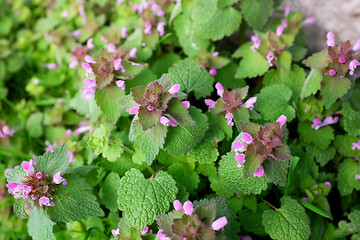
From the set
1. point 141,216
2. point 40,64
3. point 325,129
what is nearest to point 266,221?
point 141,216

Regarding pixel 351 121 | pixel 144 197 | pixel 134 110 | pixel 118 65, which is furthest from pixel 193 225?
pixel 351 121

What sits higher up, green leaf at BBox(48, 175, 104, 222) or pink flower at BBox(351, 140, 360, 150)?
green leaf at BBox(48, 175, 104, 222)

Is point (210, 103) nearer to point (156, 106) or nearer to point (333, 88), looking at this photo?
point (156, 106)

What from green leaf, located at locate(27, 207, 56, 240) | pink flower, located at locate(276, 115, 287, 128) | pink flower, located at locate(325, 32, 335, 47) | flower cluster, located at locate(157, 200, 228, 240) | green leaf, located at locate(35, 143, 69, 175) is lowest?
green leaf, located at locate(27, 207, 56, 240)

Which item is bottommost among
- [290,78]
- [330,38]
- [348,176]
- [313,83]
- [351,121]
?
[348,176]

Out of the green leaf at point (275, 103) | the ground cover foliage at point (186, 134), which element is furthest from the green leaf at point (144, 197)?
the green leaf at point (275, 103)

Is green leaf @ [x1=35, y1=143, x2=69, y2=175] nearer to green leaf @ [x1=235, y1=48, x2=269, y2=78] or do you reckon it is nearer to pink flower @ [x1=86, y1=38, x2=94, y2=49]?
pink flower @ [x1=86, y1=38, x2=94, y2=49]

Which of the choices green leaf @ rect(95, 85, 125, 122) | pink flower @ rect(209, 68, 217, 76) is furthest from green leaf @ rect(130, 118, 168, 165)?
pink flower @ rect(209, 68, 217, 76)
